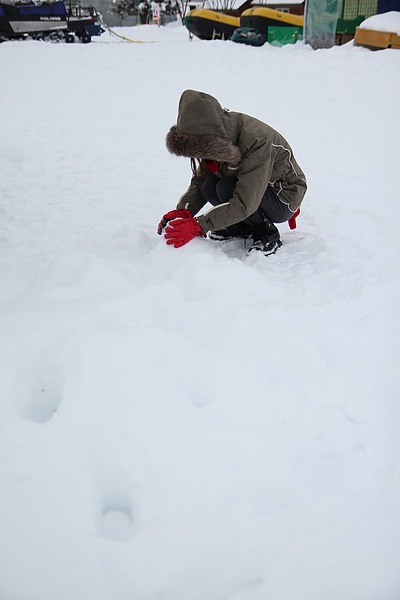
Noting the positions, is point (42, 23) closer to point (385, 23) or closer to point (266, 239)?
point (385, 23)

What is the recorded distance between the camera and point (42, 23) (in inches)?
487

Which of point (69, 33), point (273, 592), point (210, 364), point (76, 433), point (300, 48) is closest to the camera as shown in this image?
point (273, 592)

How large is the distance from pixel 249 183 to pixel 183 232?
367mm

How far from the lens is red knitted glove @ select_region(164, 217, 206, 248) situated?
212cm

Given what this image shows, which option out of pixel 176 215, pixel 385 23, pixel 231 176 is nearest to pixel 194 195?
pixel 176 215

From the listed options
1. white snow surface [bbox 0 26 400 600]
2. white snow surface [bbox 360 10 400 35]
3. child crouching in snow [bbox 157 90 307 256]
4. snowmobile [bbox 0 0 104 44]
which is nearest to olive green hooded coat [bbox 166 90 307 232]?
child crouching in snow [bbox 157 90 307 256]

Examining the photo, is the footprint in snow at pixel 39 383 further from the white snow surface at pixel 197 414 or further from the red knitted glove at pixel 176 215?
the red knitted glove at pixel 176 215

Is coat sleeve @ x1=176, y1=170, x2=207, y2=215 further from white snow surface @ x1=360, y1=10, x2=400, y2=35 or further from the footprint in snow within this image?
white snow surface @ x1=360, y1=10, x2=400, y2=35

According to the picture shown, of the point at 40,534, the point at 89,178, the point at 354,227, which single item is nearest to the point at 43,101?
the point at 89,178

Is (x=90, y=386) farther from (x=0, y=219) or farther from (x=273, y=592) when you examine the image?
(x=0, y=219)

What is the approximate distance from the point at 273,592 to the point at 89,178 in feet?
11.0

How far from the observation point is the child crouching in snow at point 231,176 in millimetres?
1881

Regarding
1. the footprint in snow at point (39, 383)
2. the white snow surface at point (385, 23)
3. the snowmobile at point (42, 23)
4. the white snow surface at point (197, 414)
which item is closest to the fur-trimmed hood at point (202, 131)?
the white snow surface at point (197, 414)

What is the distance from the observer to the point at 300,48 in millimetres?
10297
